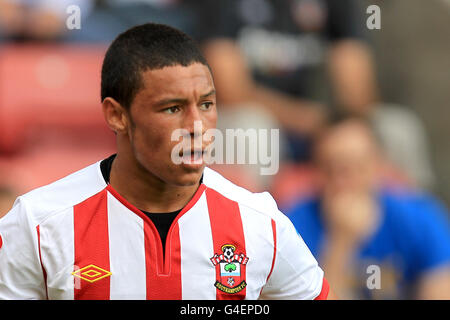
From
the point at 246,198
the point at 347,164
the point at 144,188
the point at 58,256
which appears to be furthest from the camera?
the point at 347,164

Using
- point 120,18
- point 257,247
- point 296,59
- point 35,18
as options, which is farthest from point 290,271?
point 35,18

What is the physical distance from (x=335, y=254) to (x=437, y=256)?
0.57 metres

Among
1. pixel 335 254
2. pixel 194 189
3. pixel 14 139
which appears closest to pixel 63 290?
pixel 194 189

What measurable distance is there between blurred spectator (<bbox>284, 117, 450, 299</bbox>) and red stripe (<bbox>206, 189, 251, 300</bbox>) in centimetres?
175

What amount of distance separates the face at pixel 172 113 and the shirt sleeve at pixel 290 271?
38 centimetres

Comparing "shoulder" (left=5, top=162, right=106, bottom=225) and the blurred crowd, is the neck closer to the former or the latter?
"shoulder" (left=5, top=162, right=106, bottom=225)

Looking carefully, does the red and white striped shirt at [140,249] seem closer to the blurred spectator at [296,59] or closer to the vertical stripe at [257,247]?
the vertical stripe at [257,247]

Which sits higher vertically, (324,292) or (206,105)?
(206,105)

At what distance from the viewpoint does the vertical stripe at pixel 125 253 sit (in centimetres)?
241

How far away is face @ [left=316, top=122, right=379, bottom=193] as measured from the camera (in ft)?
14.8

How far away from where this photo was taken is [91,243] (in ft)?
7.95

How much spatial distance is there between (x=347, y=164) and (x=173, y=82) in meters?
2.41

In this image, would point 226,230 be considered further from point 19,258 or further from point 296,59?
point 296,59

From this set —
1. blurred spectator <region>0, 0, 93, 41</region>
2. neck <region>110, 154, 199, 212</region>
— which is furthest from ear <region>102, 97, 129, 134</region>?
blurred spectator <region>0, 0, 93, 41</region>
